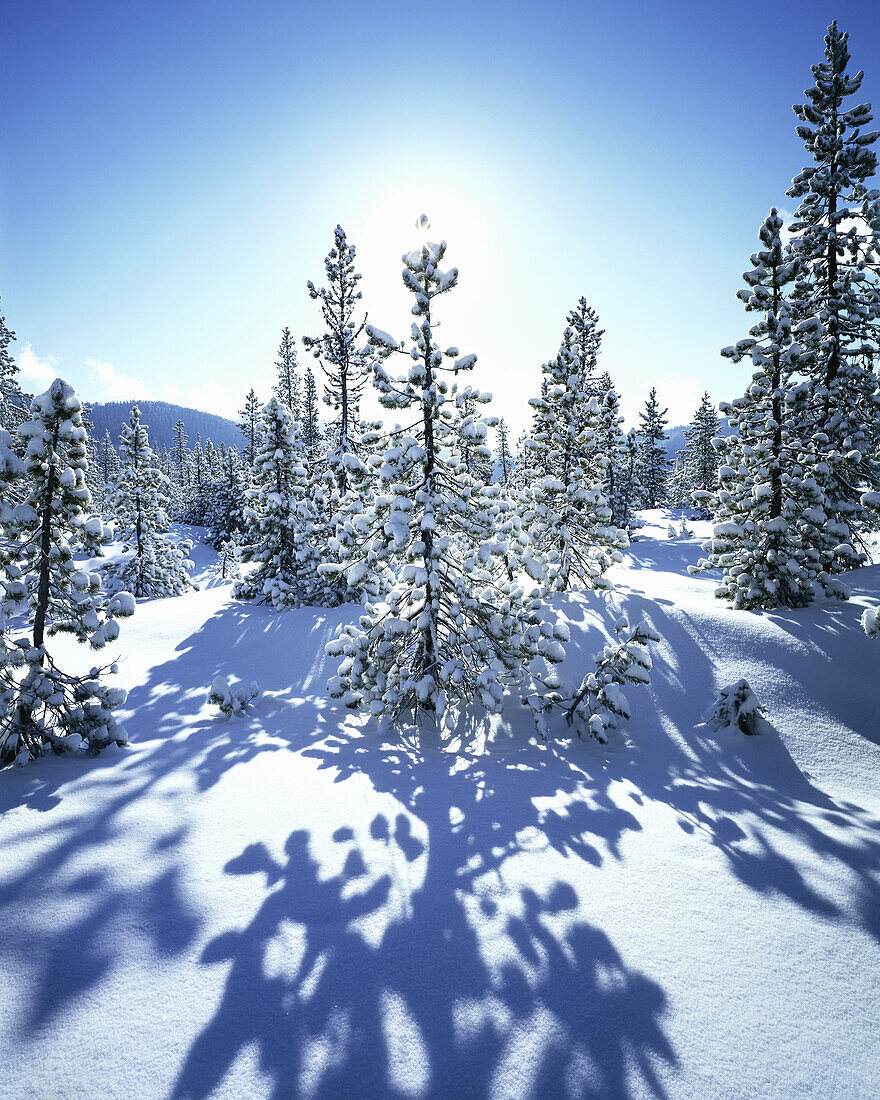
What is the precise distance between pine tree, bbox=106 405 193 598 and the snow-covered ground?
2189cm

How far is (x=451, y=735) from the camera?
303 inches

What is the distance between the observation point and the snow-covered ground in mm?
2529

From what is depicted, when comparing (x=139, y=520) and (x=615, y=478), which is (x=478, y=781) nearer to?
(x=139, y=520)

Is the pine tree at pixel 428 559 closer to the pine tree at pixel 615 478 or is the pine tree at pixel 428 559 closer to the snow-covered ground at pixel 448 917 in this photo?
the snow-covered ground at pixel 448 917

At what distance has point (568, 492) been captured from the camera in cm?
1373

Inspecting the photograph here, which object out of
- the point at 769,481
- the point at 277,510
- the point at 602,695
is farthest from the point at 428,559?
the point at 277,510

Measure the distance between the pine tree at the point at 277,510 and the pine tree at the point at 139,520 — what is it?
386 inches

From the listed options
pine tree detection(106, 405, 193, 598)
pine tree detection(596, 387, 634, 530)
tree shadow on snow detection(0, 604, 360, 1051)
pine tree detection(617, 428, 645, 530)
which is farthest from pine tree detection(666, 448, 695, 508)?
tree shadow on snow detection(0, 604, 360, 1051)

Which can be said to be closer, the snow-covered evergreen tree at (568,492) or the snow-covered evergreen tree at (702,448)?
the snow-covered evergreen tree at (568,492)

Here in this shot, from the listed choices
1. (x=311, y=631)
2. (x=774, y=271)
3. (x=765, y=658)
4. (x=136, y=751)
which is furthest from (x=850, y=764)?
(x=311, y=631)

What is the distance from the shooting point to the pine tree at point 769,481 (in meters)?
10.6

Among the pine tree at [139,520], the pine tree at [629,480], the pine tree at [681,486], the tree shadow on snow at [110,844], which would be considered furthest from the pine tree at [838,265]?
the pine tree at [681,486]

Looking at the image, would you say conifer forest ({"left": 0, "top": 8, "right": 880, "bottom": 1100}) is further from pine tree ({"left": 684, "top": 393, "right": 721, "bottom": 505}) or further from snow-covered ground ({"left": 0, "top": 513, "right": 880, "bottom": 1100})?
pine tree ({"left": 684, "top": 393, "right": 721, "bottom": 505})

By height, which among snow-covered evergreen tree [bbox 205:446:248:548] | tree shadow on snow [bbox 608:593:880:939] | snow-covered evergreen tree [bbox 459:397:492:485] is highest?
snow-covered evergreen tree [bbox 205:446:248:548]
